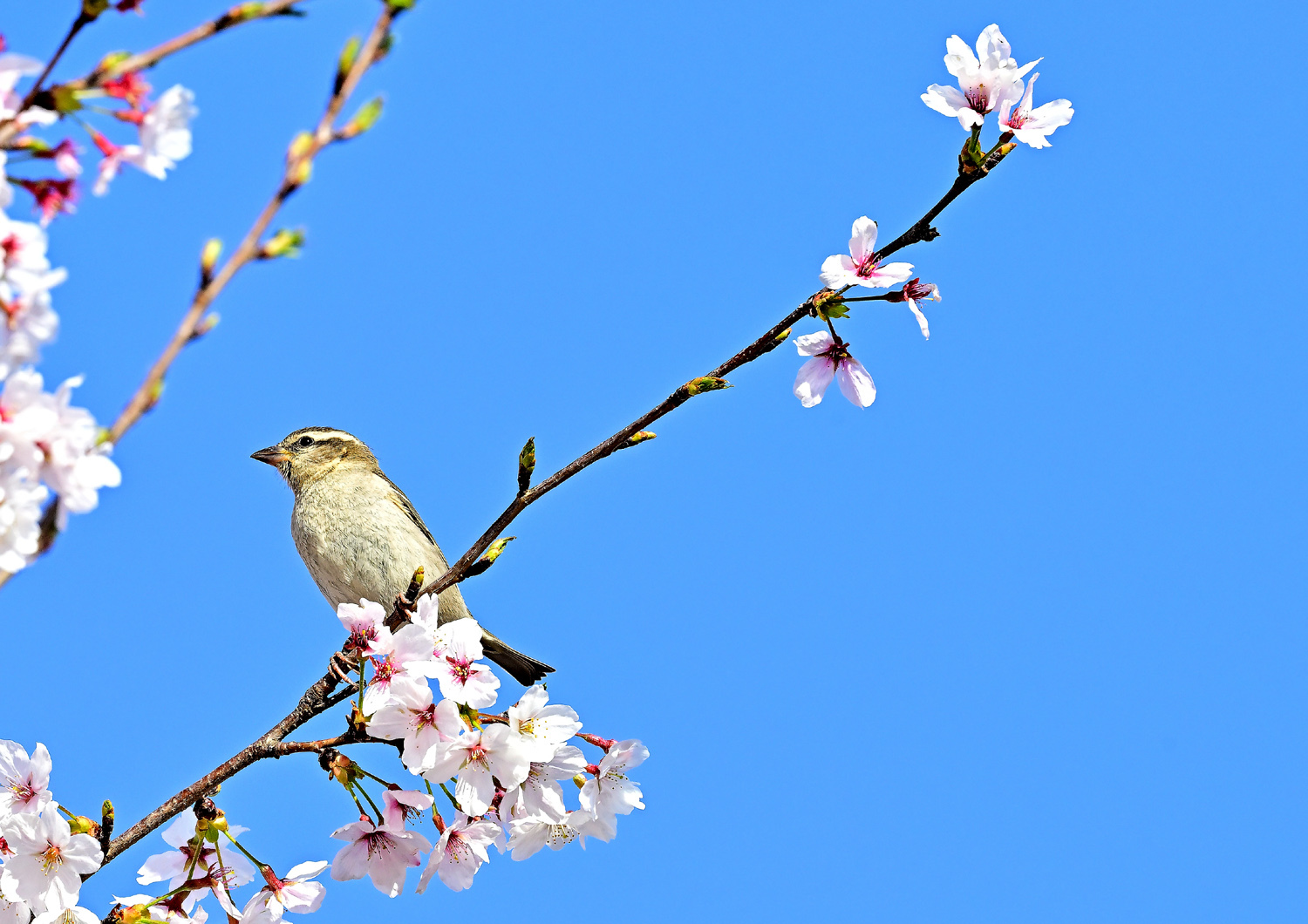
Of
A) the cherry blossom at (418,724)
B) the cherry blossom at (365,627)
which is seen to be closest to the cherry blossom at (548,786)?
the cherry blossom at (418,724)

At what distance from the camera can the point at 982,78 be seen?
3.87m

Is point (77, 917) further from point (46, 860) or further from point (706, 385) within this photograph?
point (706, 385)

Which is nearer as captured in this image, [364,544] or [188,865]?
[188,865]

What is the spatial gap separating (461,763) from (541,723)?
0.30 meters

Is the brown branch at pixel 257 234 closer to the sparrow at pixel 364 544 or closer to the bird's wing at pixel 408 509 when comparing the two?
the sparrow at pixel 364 544

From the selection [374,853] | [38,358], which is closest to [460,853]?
[374,853]

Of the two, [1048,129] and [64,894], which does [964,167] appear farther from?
[64,894]

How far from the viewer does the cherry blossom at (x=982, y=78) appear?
3820 mm

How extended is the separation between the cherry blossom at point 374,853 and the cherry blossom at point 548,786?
1.36 ft

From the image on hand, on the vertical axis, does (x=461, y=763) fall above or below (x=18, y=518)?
above

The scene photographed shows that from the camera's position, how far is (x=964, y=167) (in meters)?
3.57

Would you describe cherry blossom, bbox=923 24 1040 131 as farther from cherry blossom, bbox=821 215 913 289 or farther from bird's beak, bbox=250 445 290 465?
bird's beak, bbox=250 445 290 465

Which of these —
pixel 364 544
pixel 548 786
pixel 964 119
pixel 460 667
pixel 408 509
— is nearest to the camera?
pixel 964 119

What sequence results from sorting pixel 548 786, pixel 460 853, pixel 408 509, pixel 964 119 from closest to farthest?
pixel 964 119 < pixel 548 786 < pixel 460 853 < pixel 408 509
